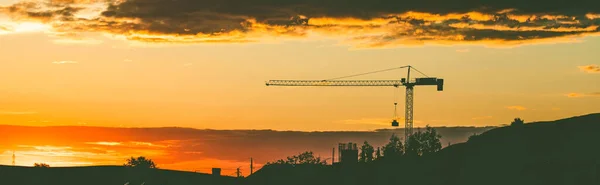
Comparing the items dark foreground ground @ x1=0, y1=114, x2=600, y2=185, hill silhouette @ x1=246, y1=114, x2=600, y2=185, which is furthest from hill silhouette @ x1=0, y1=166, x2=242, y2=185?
hill silhouette @ x1=246, y1=114, x2=600, y2=185

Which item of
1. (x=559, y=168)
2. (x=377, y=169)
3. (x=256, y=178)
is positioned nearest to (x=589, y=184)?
(x=559, y=168)

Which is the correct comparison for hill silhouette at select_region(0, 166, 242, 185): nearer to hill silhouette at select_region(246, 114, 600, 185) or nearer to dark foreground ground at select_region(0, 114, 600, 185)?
dark foreground ground at select_region(0, 114, 600, 185)

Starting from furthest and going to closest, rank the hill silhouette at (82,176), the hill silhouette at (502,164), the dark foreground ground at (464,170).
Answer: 1. the hill silhouette at (502,164)
2. the dark foreground ground at (464,170)
3. the hill silhouette at (82,176)

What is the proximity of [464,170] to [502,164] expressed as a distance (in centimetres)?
Answer: 454

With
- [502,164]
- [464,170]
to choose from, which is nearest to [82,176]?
[464,170]

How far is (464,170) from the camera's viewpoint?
377 ft

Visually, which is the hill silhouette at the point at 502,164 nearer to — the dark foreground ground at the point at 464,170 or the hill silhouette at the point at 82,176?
the dark foreground ground at the point at 464,170

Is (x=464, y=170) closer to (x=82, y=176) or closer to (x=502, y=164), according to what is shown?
(x=502, y=164)

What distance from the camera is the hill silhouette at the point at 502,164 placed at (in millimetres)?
109125

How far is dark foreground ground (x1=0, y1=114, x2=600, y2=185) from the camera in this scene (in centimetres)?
10700

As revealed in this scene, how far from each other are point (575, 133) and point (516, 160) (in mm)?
17871

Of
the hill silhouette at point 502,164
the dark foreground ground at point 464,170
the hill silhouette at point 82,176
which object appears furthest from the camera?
the hill silhouette at point 502,164

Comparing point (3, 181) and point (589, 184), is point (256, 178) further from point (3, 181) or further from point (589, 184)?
point (589, 184)

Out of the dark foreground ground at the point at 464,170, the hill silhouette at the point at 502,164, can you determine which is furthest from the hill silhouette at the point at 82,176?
the hill silhouette at the point at 502,164
